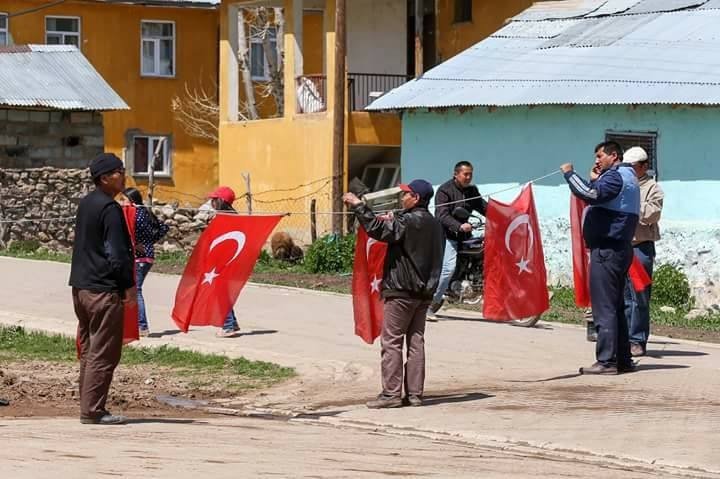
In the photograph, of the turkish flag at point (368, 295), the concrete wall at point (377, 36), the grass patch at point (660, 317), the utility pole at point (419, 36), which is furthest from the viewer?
the concrete wall at point (377, 36)

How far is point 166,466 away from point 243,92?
32.2 m

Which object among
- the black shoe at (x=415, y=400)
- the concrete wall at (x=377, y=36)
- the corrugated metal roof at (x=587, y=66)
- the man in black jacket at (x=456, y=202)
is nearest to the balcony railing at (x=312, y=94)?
the concrete wall at (x=377, y=36)

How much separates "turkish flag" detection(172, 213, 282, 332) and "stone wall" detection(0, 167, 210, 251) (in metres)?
14.7

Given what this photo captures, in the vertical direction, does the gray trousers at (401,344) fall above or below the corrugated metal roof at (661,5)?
below

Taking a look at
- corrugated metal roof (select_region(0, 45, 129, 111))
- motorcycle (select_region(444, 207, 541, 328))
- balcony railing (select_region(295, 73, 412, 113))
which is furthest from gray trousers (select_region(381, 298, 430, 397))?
balcony railing (select_region(295, 73, 412, 113))

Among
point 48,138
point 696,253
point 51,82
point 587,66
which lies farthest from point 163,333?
point 51,82

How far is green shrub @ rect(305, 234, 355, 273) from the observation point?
82.3ft

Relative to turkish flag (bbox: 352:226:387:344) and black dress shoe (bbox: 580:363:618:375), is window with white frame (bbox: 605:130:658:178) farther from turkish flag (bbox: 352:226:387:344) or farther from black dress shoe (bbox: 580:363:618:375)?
turkish flag (bbox: 352:226:387:344)

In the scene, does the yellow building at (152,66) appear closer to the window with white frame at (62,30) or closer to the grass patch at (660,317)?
the window with white frame at (62,30)

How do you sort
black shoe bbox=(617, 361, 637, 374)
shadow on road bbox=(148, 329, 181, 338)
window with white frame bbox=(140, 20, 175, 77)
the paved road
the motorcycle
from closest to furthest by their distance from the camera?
the paved road, black shoe bbox=(617, 361, 637, 374), shadow on road bbox=(148, 329, 181, 338), the motorcycle, window with white frame bbox=(140, 20, 175, 77)

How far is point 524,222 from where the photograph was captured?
15.7 m

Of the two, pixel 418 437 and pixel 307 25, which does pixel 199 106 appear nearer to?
pixel 307 25

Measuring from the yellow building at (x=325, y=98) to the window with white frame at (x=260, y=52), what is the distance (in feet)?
12.1

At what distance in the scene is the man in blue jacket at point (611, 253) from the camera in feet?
43.8
